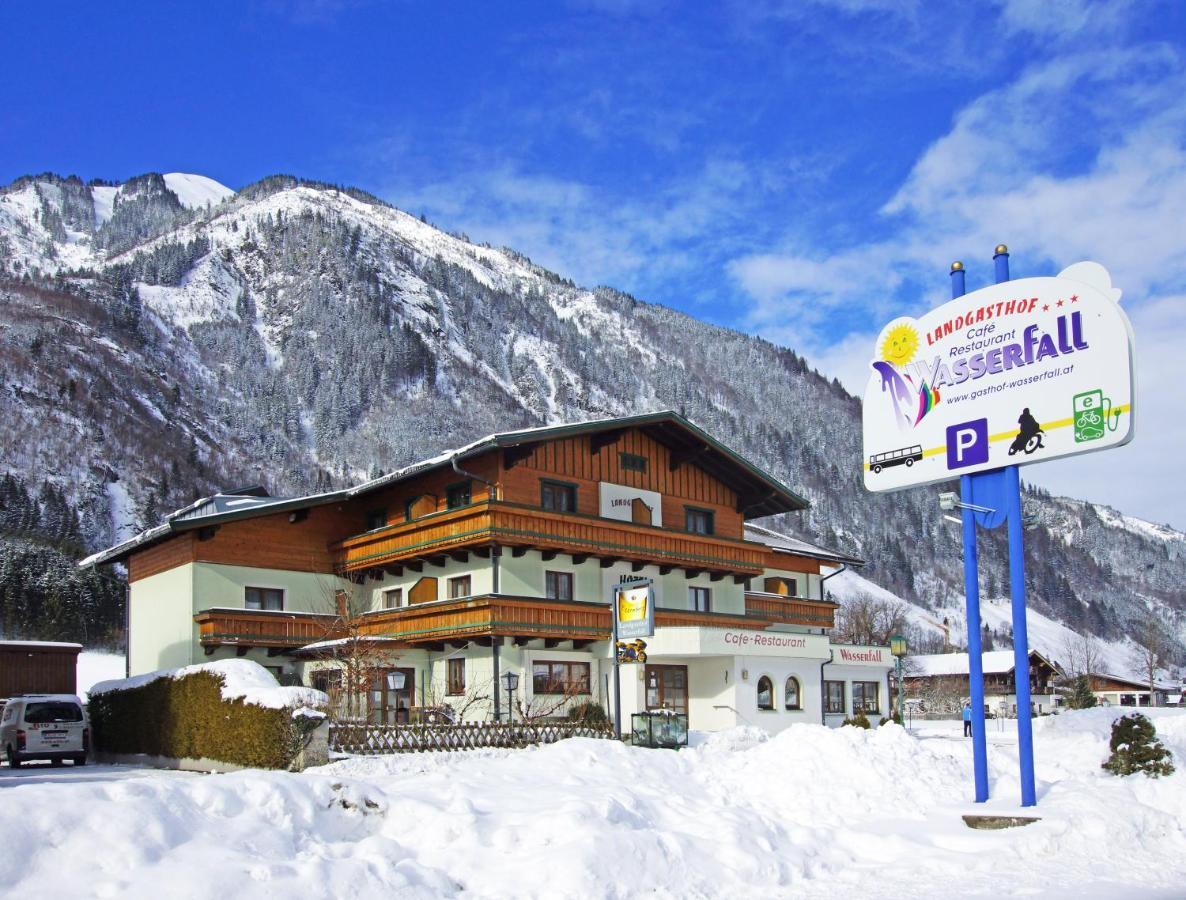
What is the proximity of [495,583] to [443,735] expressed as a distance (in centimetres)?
886

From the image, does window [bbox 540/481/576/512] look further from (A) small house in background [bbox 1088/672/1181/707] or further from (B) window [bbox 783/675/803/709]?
(A) small house in background [bbox 1088/672/1181/707]

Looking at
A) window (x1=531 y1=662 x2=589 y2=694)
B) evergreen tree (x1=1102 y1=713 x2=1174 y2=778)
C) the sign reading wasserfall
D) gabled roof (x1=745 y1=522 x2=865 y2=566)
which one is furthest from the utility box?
gabled roof (x1=745 y1=522 x2=865 y2=566)

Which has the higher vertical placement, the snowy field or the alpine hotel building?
the alpine hotel building

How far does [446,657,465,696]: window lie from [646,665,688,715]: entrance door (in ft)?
19.4

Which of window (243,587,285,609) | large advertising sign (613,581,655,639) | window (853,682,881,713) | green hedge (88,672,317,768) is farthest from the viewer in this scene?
window (853,682,881,713)

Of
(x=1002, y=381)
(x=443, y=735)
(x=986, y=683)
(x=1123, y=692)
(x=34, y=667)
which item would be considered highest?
(x=1002, y=381)

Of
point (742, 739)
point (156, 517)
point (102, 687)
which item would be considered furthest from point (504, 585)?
point (156, 517)

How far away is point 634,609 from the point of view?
2870 centimetres

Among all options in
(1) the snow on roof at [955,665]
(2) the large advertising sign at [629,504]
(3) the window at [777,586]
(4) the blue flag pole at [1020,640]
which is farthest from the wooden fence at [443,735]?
(1) the snow on roof at [955,665]

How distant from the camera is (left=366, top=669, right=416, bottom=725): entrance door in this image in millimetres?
35281

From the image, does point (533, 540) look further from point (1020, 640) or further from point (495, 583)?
point (1020, 640)

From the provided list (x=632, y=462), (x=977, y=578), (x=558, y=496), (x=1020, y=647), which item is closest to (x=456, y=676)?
(x=558, y=496)

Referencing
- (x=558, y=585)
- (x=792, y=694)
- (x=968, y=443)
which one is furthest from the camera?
(x=792, y=694)

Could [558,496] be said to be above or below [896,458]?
above
